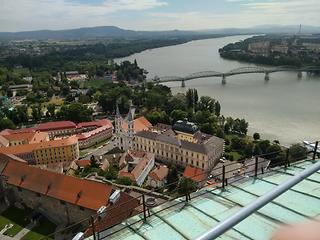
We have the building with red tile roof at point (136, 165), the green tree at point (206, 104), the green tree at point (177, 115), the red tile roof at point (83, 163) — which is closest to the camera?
the building with red tile roof at point (136, 165)

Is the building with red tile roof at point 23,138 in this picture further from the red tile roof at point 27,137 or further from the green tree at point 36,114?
the green tree at point 36,114

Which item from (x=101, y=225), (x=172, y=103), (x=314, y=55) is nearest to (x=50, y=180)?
(x=101, y=225)

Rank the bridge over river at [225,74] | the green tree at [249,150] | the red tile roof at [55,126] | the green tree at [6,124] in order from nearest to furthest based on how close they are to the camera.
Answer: the green tree at [249,150]
the red tile roof at [55,126]
the green tree at [6,124]
the bridge over river at [225,74]

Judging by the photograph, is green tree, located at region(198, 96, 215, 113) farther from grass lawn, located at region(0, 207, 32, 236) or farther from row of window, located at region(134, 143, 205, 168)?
grass lawn, located at region(0, 207, 32, 236)

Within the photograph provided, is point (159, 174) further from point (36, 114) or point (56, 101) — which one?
point (56, 101)

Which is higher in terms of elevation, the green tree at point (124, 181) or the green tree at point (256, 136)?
the green tree at point (124, 181)

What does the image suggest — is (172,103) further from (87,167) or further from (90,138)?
(87,167)

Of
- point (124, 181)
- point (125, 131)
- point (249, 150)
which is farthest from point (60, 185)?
point (249, 150)

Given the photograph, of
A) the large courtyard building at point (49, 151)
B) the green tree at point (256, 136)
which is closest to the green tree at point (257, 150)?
the green tree at point (256, 136)
